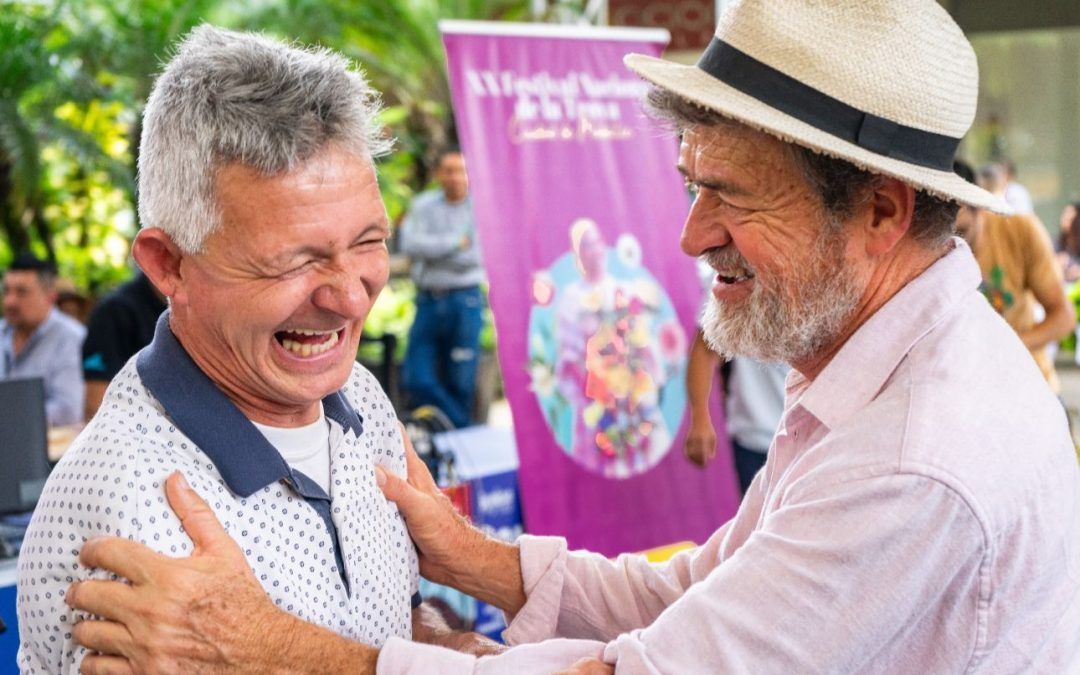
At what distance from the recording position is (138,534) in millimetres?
1320

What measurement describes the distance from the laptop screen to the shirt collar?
6.77 feet

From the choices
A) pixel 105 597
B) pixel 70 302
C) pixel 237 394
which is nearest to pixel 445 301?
pixel 70 302

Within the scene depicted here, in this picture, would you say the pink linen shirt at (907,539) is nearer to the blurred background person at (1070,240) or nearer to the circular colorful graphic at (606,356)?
the circular colorful graphic at (606,356)

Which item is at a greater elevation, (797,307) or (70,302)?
(797,307)

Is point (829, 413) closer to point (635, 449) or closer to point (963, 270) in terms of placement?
point (963, 270)

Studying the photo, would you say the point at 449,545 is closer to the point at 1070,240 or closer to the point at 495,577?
the point at 495,577

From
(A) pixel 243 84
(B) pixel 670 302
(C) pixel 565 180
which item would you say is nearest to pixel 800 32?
(A) pixel 243 84

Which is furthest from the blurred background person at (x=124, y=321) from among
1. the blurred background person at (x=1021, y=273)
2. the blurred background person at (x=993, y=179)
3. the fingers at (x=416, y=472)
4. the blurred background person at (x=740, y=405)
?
the blurred background person at (x=993, y=179)

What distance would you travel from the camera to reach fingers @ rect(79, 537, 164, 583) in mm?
1287

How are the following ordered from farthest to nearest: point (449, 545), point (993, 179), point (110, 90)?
1. point (993, 179)
2. point (110, 90)
3. point (449, 545)

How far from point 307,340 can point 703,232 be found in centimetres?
61

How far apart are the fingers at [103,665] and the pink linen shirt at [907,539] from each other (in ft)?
1.04

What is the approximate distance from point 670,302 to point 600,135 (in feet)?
2.26

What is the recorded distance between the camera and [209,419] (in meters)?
1.45
